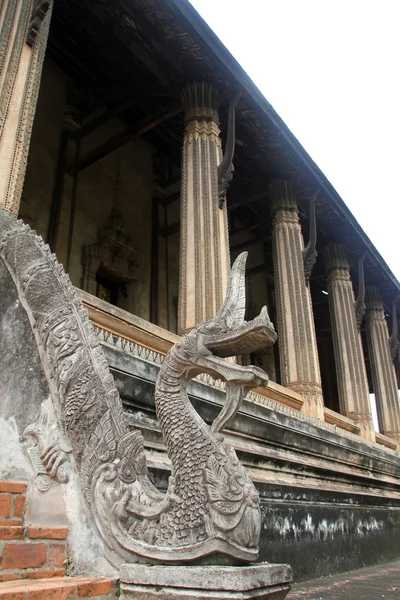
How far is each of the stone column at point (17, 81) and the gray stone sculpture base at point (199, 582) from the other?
2.54 meters

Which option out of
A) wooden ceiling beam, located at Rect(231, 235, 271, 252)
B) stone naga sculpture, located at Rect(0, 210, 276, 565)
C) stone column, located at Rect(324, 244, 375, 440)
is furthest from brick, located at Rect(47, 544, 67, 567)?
wooden ceiling beam, located at Rect(231, 235, 271, 252)

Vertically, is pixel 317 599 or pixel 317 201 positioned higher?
pixel 317 201

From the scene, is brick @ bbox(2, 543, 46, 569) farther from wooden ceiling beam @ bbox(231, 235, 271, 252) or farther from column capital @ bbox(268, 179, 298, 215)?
wooden ceiling beam @ bbox(231, 235, 271, 252)

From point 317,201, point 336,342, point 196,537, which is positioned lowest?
point 196,537

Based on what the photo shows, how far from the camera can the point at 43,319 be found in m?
1.92

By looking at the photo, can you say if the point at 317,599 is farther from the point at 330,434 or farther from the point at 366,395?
the point at 366,395

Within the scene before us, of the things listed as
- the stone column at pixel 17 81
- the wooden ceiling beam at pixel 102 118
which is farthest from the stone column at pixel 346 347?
the stone column at pixel 17 81

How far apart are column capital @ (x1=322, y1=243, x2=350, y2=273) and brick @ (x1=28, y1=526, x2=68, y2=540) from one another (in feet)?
26.8

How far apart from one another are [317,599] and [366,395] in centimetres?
612

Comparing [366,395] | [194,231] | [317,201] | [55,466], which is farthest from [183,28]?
[366,395]

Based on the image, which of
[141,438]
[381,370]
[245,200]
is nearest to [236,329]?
[141,438]

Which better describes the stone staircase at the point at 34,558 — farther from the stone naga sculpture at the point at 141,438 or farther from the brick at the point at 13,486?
the stone naga sculpture at the point at 141,438

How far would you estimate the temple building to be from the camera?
3.65 meters

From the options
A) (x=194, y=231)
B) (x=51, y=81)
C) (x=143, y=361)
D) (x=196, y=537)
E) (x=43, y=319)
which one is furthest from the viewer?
(x=51, y=81)
